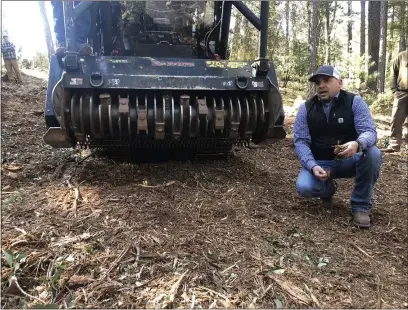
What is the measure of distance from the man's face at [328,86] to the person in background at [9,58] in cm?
1132

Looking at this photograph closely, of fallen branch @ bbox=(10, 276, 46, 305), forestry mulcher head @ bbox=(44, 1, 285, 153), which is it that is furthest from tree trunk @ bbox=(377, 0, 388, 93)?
fallen branch @ bbox=(10, 276, 46, 305)

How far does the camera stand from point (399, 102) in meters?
6.79

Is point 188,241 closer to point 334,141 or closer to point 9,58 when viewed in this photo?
point 334,141

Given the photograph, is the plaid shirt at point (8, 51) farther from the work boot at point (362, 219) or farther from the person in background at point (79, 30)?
the work boot at point (362, 219)

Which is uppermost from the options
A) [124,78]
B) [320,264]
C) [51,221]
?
[124,78]

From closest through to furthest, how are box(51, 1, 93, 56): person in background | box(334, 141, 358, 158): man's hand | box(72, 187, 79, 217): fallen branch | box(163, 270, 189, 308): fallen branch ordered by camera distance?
box(163, 270, 189, 308): fallen branch
box(334, 141, 358, 158): man's hand
box(72, 187, 79, 217): fallen branch
box(51, 1, 93, 56): person in background

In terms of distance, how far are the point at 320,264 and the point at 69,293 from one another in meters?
1.66

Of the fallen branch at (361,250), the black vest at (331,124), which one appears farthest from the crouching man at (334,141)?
the fallen branch at (361,250)

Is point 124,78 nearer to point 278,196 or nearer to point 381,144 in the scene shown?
point 278,196

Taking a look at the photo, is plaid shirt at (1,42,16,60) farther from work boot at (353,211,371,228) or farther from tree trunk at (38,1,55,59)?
work boot at (353,211,371,228)

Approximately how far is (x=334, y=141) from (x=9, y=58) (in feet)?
38.7

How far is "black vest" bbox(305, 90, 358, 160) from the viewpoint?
3.71 meters

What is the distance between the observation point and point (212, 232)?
10.3ft

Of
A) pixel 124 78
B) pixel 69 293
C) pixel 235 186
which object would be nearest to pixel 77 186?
pixel 124 78
